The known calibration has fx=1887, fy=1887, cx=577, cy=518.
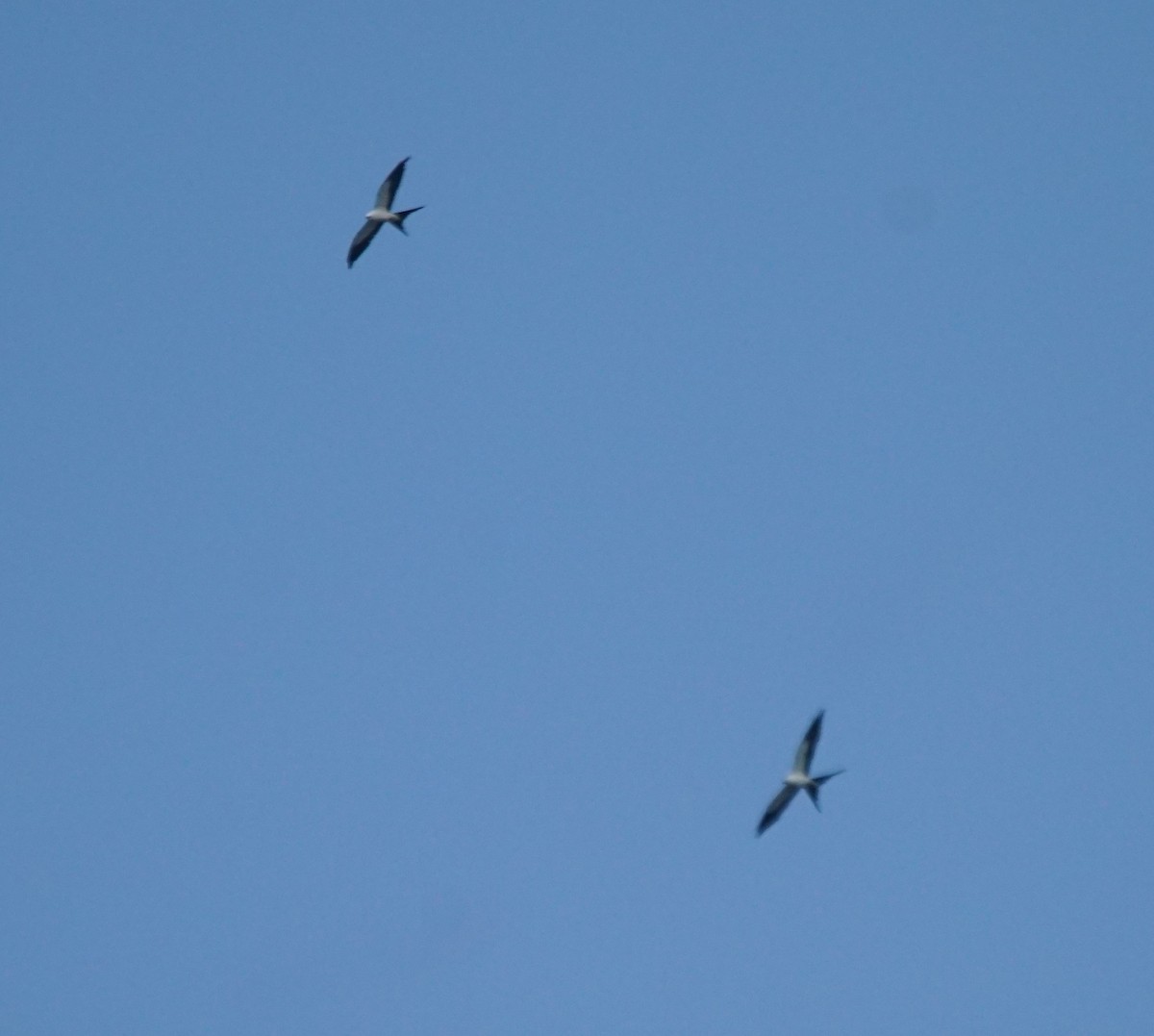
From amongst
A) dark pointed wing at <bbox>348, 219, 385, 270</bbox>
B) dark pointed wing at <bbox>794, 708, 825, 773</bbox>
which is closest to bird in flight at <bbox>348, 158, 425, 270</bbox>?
dark pointed wing at <bbox>348, 219, 385, 270</bbox>

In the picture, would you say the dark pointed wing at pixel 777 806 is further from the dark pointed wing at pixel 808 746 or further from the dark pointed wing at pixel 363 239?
the dark pointed wing at pixel 363 239

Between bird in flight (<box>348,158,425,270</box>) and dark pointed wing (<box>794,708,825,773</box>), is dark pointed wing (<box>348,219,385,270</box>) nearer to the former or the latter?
bird in flight (<box>348,158,425,270</box>)

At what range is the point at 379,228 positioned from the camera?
116 ft

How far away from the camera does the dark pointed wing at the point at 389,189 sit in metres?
34.2

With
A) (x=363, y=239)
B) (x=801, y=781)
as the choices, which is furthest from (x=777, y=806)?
(x=363, y=239)

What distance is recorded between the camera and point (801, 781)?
33562 mm

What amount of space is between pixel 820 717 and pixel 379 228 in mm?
12165

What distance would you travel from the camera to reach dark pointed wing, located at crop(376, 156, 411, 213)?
3422 centimetres

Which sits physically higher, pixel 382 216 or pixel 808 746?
pixel 382 216

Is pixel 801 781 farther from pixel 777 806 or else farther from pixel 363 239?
pixel 363 239

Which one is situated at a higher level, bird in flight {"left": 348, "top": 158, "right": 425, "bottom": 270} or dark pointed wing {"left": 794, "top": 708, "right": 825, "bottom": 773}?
bird in flight {"left": 348, "top": 158, "right": 425, "bottom": 270}

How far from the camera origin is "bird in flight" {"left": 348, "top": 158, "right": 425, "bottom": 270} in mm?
34281

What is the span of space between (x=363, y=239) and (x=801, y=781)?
1286cm

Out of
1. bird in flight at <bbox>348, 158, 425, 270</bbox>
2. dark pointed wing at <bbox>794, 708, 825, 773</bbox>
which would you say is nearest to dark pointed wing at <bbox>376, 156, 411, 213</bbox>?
bird in flight at <bbox>348, 158, 425, 270</bbox>
